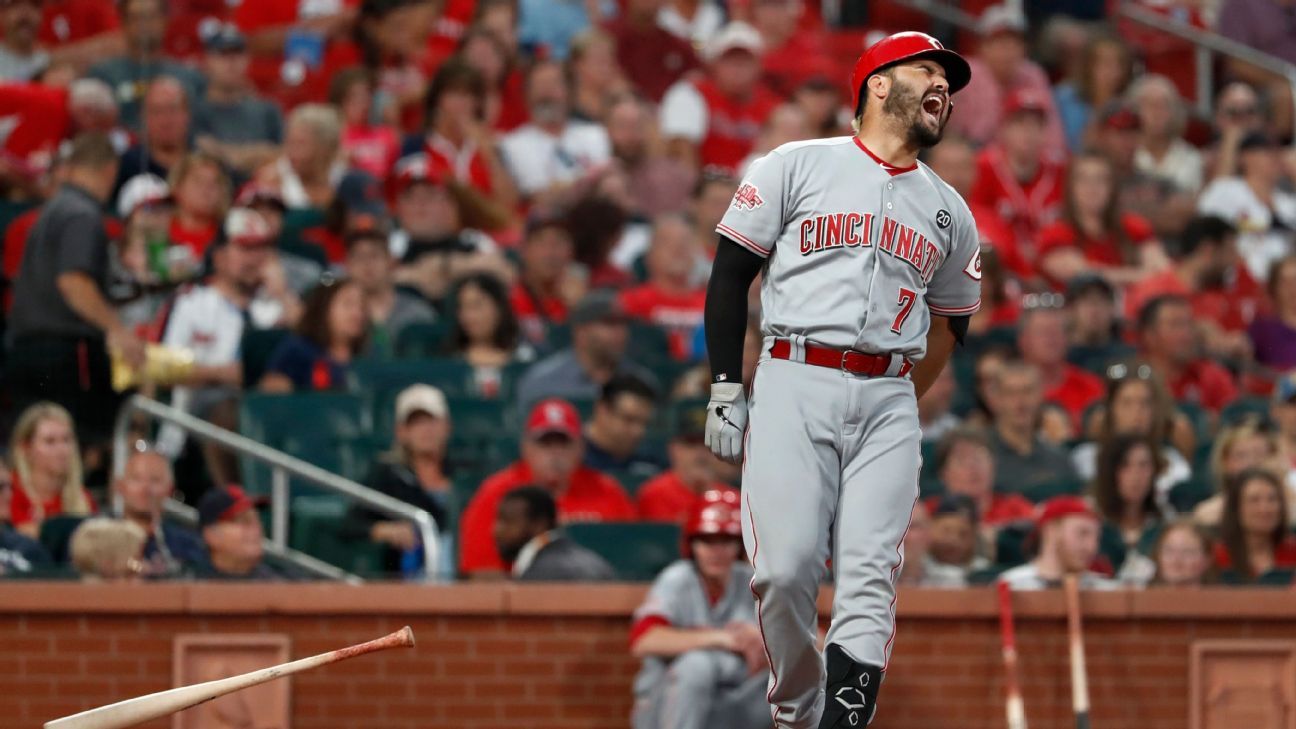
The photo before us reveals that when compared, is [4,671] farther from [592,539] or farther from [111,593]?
[592,539]

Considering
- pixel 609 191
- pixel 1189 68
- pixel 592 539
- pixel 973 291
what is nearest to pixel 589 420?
pixel 592 539

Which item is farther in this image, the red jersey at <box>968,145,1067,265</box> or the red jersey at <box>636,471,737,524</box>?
the red jersey at <box>968,145,1067,265</box>

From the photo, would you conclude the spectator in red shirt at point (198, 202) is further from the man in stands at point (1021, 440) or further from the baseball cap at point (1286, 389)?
the baseball cap at point (1286, 389)

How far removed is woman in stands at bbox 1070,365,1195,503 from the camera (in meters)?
9.17

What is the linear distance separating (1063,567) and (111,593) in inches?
135

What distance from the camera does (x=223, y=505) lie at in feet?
24.0

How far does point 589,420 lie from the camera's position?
357 inches

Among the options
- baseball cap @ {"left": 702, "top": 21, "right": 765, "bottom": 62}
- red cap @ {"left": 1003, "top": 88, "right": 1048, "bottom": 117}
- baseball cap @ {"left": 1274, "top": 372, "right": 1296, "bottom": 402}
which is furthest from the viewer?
baseball cap @ {"left": 702, "top": 21, "right": 765, "bottom": 62}

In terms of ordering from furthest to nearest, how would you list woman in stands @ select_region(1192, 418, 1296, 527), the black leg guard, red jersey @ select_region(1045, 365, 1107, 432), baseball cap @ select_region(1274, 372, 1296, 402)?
red jersey @ select_region(1045, 365, 1107, 432), baseball cap @ select_region(1274, 372, 1296, 402), woman in stands @ select_region(1192, 418, 1296, 527), the black leg guard

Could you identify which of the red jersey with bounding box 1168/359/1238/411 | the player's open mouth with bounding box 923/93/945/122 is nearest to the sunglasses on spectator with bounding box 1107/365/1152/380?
the red jersey with bounding box 1168/359/1238/411

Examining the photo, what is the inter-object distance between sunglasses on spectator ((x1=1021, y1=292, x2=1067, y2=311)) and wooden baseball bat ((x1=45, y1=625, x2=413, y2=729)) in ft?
18.2

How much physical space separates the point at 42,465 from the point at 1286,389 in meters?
5.81

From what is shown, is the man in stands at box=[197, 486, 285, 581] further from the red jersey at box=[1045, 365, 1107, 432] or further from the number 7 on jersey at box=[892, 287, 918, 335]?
the red jersey at box=[1045, 365, 1107, 432]

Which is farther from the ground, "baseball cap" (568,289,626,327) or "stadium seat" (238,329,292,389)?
"baseball cap" (568,289,626,327)
